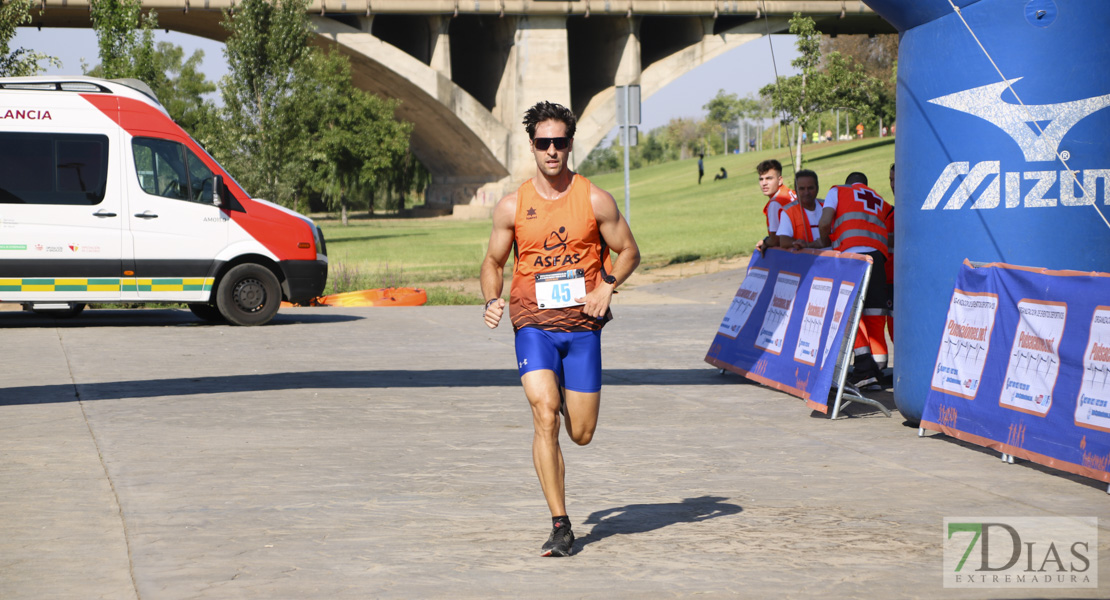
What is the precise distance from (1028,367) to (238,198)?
1107cm

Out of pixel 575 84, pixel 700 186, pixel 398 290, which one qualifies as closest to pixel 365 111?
pixel 575 84

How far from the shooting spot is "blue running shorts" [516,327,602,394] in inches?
211

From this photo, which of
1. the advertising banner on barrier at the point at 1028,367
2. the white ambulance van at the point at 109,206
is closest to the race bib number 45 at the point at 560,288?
the advertising banner on barrier at the point at 1028,367

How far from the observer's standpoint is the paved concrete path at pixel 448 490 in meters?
4.84

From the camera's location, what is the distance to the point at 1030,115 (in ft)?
25.5

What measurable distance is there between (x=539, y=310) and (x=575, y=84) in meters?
59.0

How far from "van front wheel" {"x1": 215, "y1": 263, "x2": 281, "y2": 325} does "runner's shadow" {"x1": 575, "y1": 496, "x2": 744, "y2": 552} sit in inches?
421

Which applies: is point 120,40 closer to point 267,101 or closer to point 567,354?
point 267,101

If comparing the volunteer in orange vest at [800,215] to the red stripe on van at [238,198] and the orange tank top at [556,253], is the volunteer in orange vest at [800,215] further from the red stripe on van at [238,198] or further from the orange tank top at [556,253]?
the red stripe on van at [238,198]

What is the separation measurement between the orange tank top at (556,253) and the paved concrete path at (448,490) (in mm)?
974

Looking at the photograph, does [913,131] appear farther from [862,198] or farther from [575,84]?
[575,84]

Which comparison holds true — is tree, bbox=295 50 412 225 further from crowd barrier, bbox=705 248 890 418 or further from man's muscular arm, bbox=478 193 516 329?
man's muscular arm, bbox=478 193 516 329

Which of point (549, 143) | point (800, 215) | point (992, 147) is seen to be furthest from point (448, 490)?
point (800, 215)

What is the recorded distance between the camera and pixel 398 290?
20.5 meters
